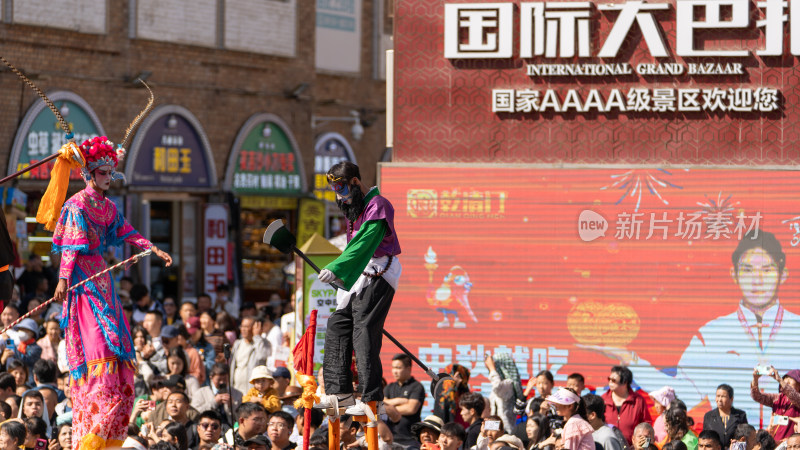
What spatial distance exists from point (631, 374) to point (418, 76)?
3807 mm

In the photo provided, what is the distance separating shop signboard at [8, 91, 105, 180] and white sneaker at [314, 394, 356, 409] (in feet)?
44.6

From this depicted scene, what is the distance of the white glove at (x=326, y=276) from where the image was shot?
7.79 m

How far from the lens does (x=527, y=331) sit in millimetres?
13430

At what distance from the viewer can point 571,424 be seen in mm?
9969

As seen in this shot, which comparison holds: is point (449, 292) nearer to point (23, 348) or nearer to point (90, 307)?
point (23, 348)

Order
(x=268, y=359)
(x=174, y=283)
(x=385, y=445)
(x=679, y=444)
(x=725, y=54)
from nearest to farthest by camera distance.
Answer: (x=385, y=445) → (x=679, y=444) → (x=725, y=54) → (x=268, y=359) → (x=174, y=283)

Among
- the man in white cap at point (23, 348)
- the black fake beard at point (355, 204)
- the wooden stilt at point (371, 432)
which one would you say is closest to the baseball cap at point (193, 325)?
the man in white cap at point (23, 348)

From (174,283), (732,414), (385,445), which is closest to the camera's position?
(385,445)

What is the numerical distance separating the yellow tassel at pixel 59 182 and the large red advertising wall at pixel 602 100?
5667 mm

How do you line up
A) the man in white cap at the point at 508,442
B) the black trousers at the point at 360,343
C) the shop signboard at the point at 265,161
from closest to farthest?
the black trousers at the point at 360,343 < the man in white cap at the point at 508,442 < the shop signboard at the point at 265,161

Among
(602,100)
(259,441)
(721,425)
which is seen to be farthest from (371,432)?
(602,100)

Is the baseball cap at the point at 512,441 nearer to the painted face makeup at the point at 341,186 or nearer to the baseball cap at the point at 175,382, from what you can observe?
the painted face makeup at the point at 341,186

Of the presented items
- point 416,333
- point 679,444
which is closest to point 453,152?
point 416,333

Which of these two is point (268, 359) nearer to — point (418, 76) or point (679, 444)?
point (418, 76)
